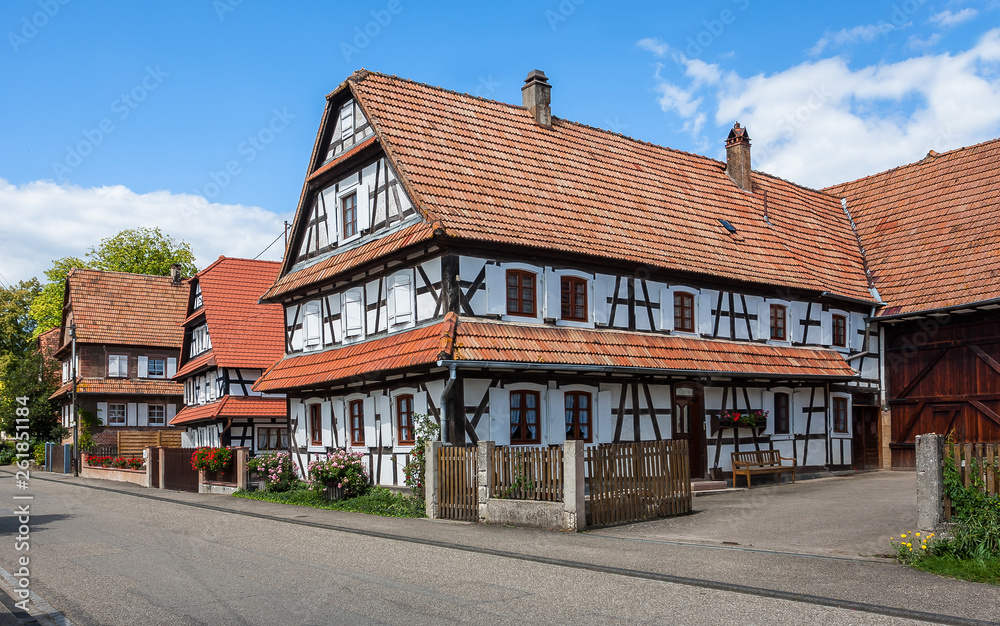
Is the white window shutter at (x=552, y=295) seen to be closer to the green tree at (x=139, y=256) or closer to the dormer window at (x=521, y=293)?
the dormer window at (x=521, y=293)

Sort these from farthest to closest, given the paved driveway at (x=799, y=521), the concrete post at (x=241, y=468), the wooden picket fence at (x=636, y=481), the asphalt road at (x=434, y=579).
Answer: the concrete post at (x=241, y=468)
the wooden picket fence at (x=636, y=481)
the paved driveway at (x=799, y=521)
the asphalt road at (x=434, y=579)

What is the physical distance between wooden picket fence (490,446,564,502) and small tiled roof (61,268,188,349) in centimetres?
4003

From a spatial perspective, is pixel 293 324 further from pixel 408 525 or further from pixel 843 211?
pixel 843 211

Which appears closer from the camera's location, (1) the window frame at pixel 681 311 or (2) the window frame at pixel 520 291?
(2) the window frame at pixel 520 291

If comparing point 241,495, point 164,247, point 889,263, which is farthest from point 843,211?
point 164,247

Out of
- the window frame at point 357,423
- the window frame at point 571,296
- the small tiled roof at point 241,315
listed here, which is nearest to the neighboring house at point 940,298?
the window frame at point 571,296

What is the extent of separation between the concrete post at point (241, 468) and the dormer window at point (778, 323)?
15882 millimetres

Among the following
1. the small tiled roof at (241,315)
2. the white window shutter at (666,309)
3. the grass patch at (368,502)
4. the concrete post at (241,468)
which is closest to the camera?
the grass patch at (368,502)

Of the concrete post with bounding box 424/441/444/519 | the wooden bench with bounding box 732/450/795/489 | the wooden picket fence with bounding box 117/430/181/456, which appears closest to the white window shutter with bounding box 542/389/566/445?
the concrete post with bounding box 424/441/444/519

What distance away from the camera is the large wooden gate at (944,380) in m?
→ 25.8

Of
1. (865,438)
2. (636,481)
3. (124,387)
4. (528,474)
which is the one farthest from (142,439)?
(636,481)

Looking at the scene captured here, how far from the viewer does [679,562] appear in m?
11.5

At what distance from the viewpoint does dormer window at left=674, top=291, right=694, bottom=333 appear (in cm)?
2408

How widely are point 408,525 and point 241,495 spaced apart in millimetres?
11111
